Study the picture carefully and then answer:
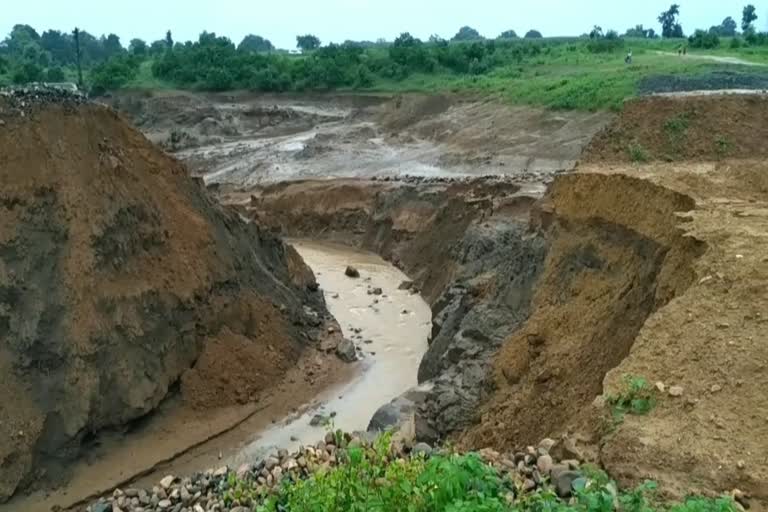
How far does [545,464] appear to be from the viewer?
6602mm

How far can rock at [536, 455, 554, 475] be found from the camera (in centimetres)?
653

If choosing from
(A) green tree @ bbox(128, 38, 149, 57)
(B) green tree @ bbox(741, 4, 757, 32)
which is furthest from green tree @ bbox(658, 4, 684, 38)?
(A) green tree @ bbox(128, 38, 149, 57)

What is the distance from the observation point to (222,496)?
26.1ft

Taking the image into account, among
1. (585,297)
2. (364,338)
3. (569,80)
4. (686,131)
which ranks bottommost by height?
(364,338)

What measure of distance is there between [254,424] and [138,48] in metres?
77.2

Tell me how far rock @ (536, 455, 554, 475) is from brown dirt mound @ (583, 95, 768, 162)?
896 cm

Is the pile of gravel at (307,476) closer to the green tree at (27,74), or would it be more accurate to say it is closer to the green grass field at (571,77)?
the green grass field at (571,77)

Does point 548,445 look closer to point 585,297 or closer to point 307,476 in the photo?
point 307,476

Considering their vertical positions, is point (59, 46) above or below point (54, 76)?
above

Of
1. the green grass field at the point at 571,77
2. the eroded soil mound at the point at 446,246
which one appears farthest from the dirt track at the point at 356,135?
the eroded soil mound at the point at 446,246

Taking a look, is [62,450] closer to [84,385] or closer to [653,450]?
[84,385]

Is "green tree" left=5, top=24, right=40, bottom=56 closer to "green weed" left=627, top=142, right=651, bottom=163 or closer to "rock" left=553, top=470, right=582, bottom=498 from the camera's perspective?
"green weed" left=627, top=142, right=651, bottom=163

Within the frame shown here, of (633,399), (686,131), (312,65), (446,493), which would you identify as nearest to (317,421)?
(633,399)

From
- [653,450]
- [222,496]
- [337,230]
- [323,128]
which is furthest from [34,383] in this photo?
[323,128]
